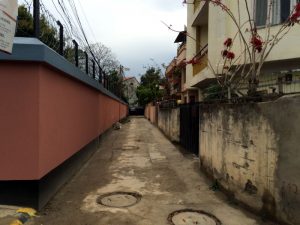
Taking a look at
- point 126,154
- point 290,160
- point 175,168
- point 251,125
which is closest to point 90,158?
point 126,154

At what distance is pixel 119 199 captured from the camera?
648 cm

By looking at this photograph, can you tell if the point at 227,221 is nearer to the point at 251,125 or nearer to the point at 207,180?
the point at 251,125

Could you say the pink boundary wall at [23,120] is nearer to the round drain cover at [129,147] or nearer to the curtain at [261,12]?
the curtain at [261,12]

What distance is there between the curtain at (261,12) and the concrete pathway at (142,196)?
4872mm

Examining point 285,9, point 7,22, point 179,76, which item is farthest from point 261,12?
point 179,76

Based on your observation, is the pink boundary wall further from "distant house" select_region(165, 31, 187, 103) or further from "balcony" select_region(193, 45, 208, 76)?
"distant house" select_region(165, 31, 187, 103)

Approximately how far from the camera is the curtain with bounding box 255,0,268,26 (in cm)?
1086

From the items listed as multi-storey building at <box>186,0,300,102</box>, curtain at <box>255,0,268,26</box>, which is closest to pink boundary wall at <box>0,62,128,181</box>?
multi-storey building at <box>186,0,300,102</box>

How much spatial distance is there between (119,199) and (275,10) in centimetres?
781

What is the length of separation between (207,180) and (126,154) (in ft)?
15.6

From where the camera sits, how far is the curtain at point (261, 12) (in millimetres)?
10859

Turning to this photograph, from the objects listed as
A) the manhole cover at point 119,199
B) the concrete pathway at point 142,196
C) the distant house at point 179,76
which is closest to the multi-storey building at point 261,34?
the concrete pathway at point 142,196

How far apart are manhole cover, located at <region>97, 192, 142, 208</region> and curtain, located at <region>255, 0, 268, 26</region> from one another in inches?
284

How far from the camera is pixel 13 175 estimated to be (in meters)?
5.52
